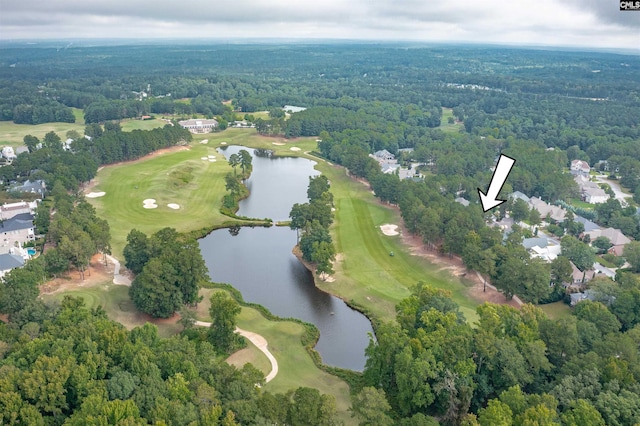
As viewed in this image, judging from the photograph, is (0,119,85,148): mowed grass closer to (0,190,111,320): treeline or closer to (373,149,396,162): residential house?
(0,190,111,320): treeline

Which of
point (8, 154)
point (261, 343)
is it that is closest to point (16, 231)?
point (261, 343)

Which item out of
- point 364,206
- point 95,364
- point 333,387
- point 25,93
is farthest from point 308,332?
point 25,93

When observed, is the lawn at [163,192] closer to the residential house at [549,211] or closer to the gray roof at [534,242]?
the gray roof at [534,242]

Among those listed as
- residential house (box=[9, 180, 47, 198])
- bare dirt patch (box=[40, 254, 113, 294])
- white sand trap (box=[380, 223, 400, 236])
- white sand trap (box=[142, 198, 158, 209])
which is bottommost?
bare dirt patch (box=[40, 254, 113, 294])

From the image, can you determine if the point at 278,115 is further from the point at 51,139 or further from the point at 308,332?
the point at 308,332

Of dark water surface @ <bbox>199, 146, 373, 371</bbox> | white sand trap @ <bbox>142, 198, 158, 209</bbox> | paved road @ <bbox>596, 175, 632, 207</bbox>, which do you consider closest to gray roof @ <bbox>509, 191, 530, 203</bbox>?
Result: paved road @ <bbox>596, 175, 632, 207</bbox>

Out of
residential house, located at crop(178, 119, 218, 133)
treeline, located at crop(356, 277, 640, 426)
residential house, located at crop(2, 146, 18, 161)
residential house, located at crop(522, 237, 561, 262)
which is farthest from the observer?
residential house, located at crop(178, 119, 218, 133)

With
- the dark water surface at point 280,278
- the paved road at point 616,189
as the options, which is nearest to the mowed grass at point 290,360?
the dark water surface at point 280,278
